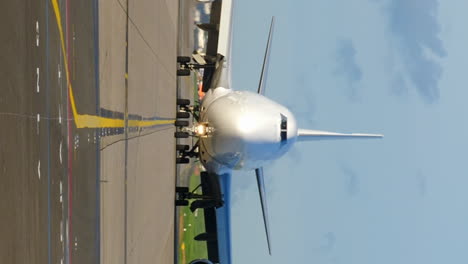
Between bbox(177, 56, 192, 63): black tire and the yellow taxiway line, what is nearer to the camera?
the yellow taxiway line

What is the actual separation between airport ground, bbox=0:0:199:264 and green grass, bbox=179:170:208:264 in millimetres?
13297

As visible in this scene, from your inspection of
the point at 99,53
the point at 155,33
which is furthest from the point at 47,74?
the point at 155,33

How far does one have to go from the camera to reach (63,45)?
8.25m

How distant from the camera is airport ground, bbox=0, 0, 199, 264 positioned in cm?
612

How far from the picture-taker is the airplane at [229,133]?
18.4 m

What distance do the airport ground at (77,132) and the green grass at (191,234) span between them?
13.3 m

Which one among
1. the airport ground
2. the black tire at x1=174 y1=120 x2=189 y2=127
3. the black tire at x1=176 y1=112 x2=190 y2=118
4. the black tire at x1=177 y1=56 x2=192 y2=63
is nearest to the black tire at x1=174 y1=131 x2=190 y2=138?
the black tire at x1=174 y1=120 x2=189 y2=127

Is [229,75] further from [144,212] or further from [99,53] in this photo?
[99,53]

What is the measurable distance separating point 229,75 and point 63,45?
16566mm

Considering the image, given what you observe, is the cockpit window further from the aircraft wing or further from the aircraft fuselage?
the aircraft wing

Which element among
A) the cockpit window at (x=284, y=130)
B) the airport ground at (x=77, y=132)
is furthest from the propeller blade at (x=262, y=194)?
the airport ground at (x=77, y=132)

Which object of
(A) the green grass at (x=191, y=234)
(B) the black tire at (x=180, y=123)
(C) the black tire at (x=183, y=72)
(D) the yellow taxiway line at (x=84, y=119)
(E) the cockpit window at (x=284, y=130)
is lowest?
(A) the green grass at (x=191, y=234)

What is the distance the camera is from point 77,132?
9094 mm

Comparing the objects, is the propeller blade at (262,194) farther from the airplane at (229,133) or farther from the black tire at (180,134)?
the black tire at (180,134)
